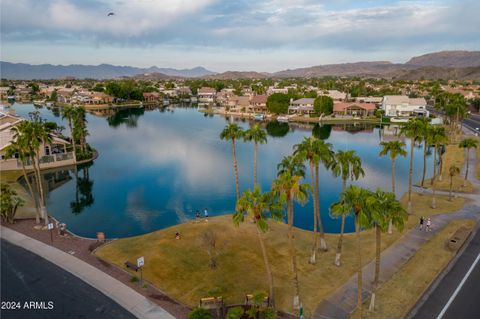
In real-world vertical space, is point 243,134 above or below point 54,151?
above

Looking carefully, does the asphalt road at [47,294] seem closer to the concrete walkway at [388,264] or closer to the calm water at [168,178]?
the calm water at [168,178]

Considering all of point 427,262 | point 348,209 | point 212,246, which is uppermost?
point 348,209

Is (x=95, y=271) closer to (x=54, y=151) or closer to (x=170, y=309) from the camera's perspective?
(x=170, y=309)

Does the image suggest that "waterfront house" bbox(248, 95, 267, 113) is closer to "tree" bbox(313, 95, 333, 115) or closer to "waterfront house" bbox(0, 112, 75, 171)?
"tree" bbox(313, 95, 333, 115)

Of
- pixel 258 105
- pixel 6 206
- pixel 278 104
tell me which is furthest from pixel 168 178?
pixel 258 105

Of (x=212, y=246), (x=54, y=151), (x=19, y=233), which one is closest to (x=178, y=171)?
(x=54, y=151)

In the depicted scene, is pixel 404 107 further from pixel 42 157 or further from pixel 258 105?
pixel 42 157
